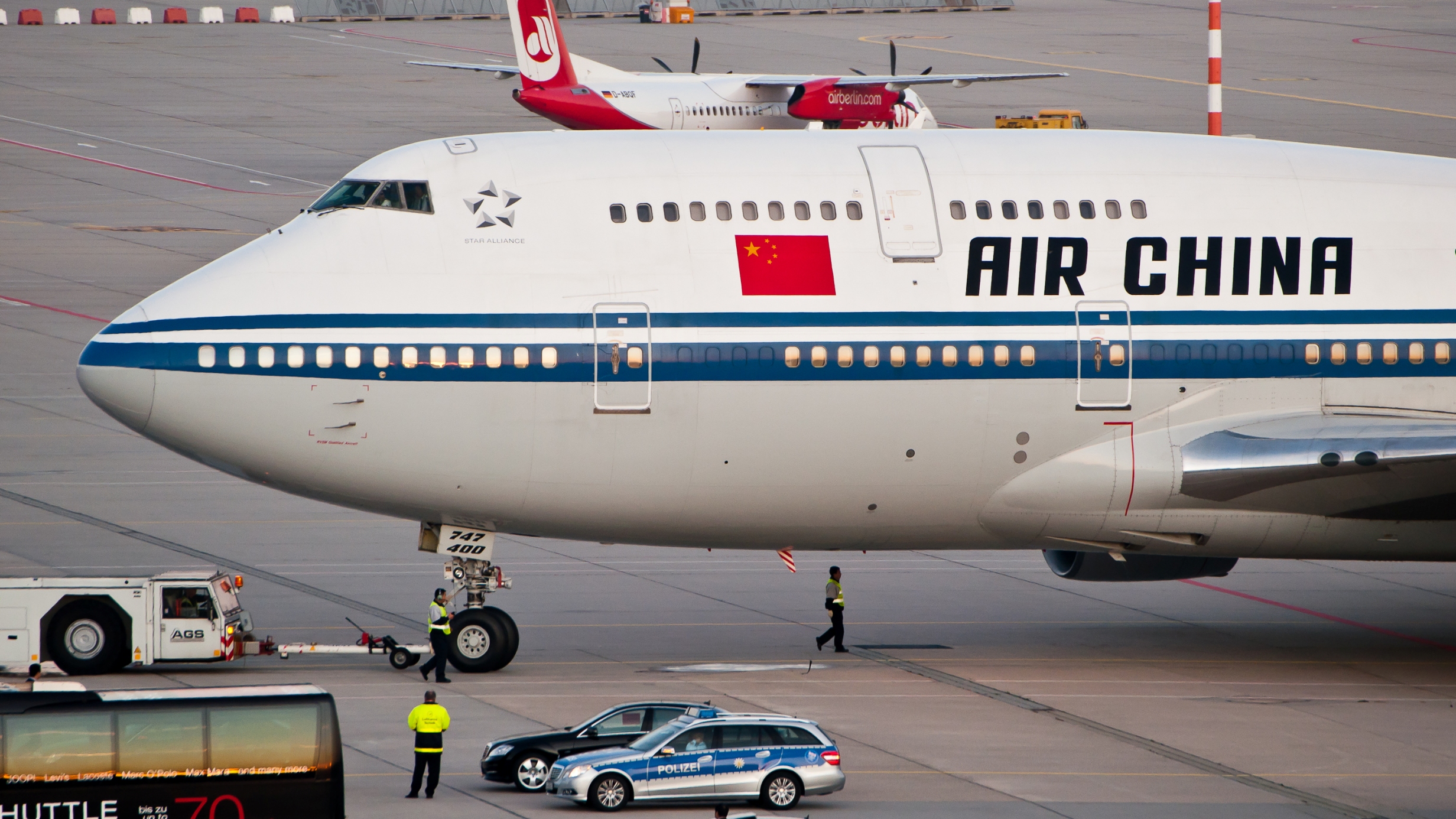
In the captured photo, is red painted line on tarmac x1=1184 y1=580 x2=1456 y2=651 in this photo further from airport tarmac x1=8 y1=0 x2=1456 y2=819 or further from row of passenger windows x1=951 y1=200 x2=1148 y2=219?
row of passenger windows x1=951 y1=200 x2=1148 y2=219

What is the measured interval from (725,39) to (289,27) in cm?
3227

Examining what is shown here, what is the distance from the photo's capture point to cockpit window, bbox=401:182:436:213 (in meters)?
25.8

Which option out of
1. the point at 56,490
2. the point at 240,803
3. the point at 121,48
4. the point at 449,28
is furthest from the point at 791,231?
the point at 449,28

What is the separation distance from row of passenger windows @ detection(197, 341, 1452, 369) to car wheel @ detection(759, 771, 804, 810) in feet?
21.2

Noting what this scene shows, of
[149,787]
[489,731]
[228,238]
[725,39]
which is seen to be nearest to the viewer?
[149,787]

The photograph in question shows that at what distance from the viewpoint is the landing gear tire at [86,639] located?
27109 millimetres

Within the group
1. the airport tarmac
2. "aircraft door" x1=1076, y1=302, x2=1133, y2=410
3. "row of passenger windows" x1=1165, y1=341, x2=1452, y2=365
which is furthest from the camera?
"row of passenger windows" x1=1165, y1=341, x2=1452, y2=365

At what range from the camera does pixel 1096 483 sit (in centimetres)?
2638

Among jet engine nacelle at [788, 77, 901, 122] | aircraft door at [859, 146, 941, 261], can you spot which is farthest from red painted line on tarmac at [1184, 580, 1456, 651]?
jet engine nacelle at [788, 77, 901, 122]

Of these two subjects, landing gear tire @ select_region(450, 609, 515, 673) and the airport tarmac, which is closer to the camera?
the airport tarmac

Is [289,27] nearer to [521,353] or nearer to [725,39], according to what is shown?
[725,39]

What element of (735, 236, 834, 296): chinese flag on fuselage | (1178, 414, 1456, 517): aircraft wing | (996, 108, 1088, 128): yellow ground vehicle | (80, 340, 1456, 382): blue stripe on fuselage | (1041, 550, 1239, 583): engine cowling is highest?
(996, 108, 1088, 128): yellow ground vehicle

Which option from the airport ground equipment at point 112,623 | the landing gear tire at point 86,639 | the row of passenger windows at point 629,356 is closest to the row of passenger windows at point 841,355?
the row of passenger windows at point 629,356

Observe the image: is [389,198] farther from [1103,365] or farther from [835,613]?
[1103,365]
